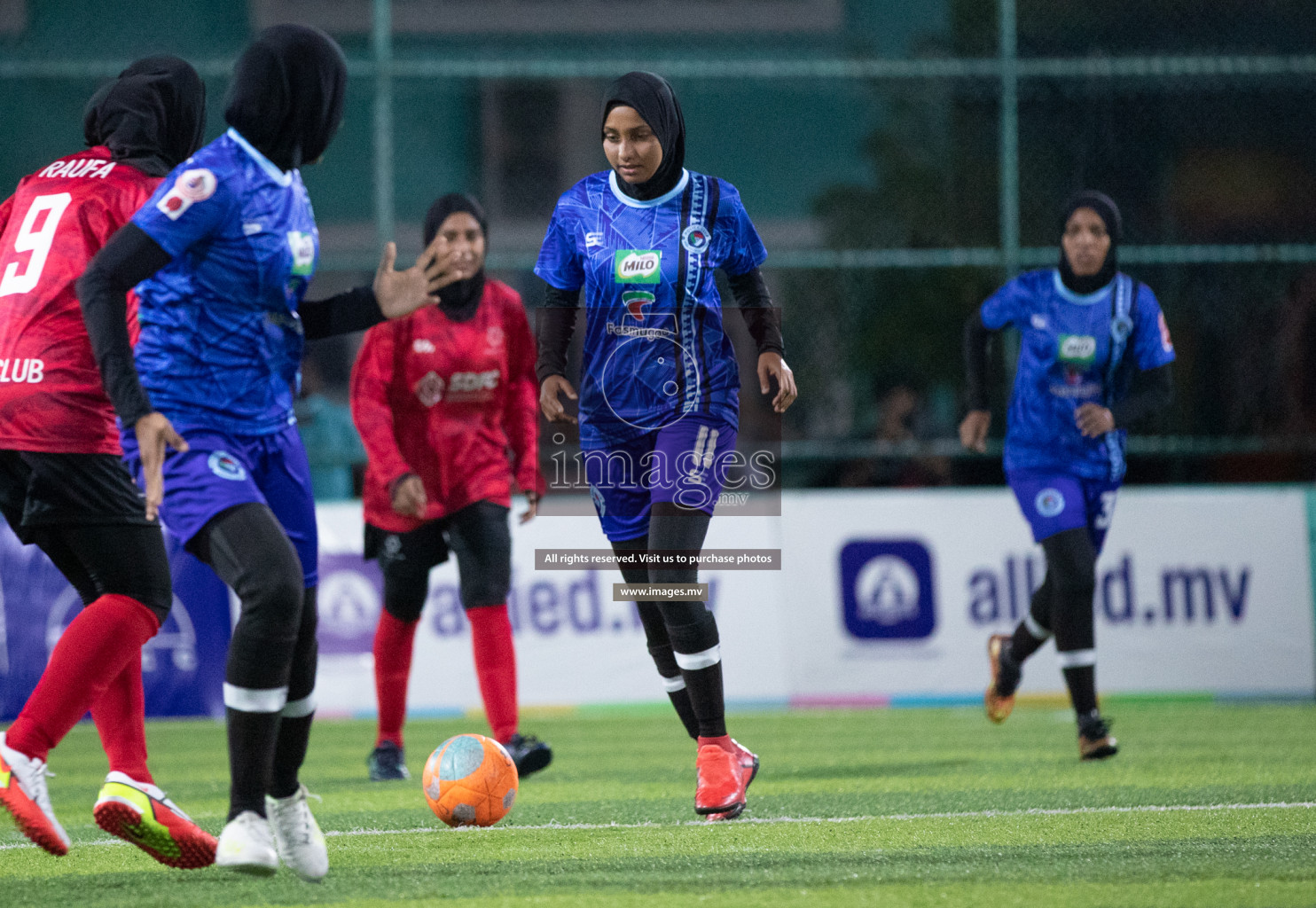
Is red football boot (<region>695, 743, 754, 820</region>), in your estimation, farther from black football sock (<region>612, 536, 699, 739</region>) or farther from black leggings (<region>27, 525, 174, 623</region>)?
black leggings (<region>27, 525, 174, 623</region>)

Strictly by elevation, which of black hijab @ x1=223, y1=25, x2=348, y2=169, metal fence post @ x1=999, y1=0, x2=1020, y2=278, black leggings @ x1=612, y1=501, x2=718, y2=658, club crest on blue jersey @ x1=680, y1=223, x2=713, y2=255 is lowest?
black leggings @ x1=612, y1=501, x2=718, y2=658

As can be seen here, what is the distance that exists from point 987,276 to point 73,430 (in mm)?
8530

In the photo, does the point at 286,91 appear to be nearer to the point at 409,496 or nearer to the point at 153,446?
the point at 153,446

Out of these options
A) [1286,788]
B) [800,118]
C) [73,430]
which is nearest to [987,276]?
[800,118]

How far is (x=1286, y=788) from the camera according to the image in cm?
614

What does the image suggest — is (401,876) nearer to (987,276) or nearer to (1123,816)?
(1123,816)

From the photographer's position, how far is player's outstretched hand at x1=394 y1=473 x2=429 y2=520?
22.2 ft

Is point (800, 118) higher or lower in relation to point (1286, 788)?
higher

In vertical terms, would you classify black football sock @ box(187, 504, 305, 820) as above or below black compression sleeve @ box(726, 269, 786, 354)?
below

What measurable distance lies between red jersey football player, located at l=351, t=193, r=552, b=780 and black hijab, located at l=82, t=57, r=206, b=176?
6.71ft

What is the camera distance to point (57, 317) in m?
4.80

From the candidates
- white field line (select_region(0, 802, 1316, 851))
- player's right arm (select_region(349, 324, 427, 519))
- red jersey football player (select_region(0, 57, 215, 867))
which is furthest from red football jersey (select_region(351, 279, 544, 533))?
red jersey football player (select_region(0, 57, 215, 867))

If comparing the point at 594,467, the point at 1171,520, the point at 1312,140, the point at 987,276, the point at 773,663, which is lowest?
the point at 773,663

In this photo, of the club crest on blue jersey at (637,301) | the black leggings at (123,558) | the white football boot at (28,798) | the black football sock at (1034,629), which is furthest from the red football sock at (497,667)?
the black football sock at (1034,629)
